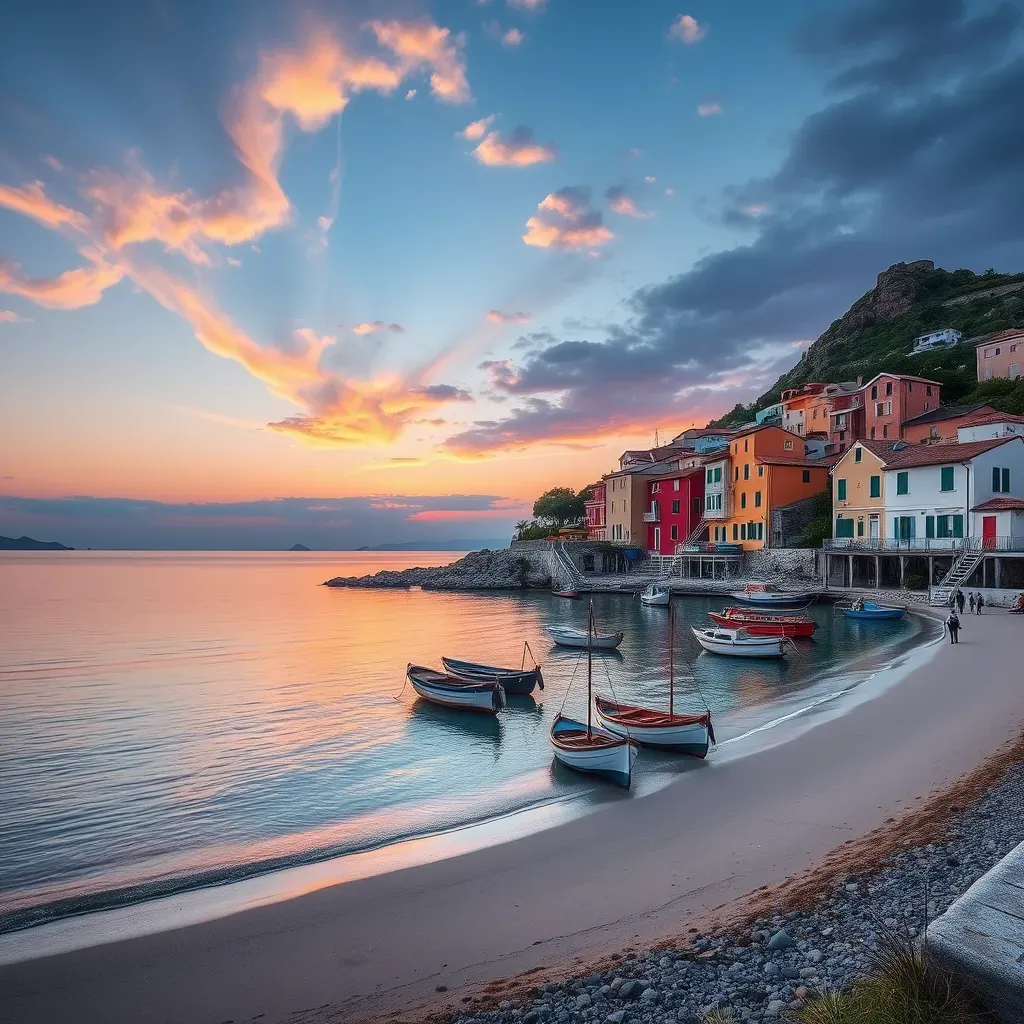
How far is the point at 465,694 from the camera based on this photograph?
76.9 ft

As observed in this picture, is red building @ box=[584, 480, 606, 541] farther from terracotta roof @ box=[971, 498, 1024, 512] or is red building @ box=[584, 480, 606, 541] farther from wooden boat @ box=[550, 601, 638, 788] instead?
wooden boat @ box=[550, 601, 638, 788]

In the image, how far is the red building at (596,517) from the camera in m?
83.7

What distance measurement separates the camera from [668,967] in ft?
23.0

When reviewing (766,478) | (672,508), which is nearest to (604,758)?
(766,478)

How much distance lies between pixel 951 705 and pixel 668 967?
52.8ft

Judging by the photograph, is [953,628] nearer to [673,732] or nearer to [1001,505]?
[1001,505]

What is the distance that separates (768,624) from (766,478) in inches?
1030

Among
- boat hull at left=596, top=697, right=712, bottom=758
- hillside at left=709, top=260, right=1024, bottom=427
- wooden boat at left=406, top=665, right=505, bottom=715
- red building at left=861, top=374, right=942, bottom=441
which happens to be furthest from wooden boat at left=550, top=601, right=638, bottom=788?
hillside at left=709, top=260, right=1024, bottom=427

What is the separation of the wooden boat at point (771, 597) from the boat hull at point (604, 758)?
36.1 m

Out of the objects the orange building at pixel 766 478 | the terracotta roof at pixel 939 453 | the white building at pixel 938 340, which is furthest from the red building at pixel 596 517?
the white building at pixel 938 340

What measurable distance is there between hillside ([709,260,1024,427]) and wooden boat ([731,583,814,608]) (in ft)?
124

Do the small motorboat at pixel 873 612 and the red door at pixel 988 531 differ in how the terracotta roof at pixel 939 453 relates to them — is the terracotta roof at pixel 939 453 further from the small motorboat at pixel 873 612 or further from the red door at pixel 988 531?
the small motorboat at pixel 873 612

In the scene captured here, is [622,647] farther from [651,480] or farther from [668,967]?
[651,480]

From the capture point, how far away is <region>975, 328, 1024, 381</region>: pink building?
70.2 metres
